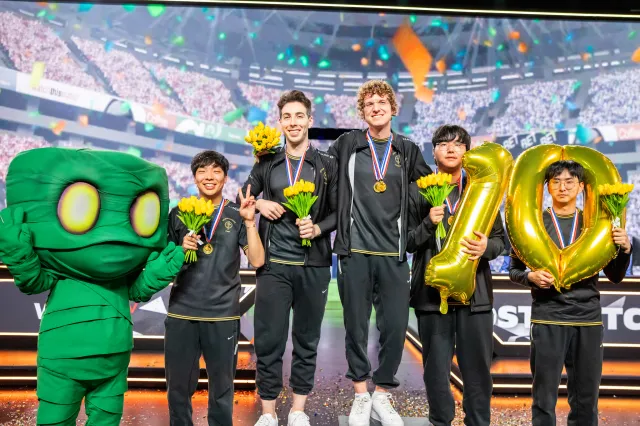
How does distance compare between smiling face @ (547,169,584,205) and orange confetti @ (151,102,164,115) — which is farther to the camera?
orange confetti @ (151,102,164,115)

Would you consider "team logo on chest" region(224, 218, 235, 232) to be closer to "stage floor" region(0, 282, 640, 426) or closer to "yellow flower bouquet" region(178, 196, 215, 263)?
"yellow flower bouquet" region(178, 196, 215, 263)

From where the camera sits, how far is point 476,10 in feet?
13.0

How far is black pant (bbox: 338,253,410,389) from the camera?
257cm

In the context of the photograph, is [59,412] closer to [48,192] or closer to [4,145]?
[48,192]

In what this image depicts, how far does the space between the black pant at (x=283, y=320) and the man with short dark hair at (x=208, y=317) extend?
0.15 meters

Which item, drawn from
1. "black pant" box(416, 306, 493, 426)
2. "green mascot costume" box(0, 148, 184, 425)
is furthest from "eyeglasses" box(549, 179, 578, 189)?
"green mascot costume" box(0, 148, 184, 425)

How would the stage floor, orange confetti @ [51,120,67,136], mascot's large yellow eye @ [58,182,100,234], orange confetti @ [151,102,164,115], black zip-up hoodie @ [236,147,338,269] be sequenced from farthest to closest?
orange confetti @ [151,102,164,115] → orange confetti @ [51,120,67,136] → the stage floor → black zip-up hoodie @ [236,147,338,269] → mascot's large yellow eye @ [58,182,100,234]

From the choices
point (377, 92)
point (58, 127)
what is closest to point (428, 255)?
point (377, 92)

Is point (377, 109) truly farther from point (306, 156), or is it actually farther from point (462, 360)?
point (462, 360)

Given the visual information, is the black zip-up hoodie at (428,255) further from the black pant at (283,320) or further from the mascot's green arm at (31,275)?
the mascot's green arm at (31,275)

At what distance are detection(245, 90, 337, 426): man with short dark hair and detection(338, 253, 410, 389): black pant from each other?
14 centimetres

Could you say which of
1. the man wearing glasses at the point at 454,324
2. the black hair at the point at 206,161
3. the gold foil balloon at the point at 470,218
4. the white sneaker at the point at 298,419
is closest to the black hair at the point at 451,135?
the man wearing glasses at the point at 454,324

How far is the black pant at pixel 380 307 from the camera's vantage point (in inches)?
101

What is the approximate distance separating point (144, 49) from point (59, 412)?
7130mm
